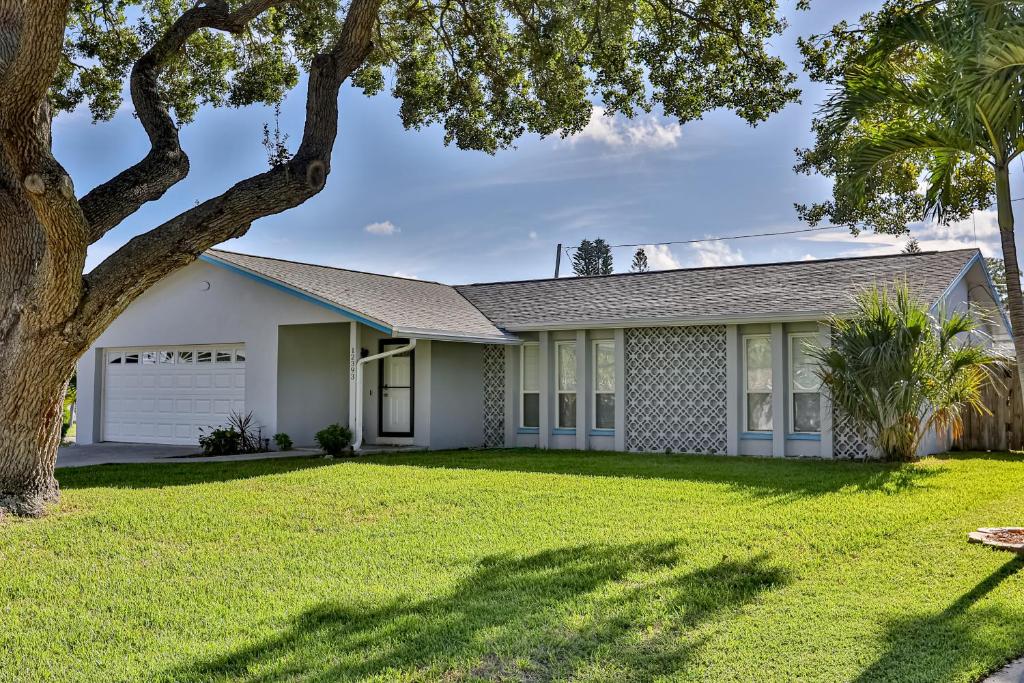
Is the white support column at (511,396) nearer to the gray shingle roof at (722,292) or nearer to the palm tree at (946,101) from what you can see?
the gray shingle roof at (722,292)

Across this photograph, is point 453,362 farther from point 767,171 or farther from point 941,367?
point 767,171

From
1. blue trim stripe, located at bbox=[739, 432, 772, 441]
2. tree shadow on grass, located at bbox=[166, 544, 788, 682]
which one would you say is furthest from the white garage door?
tree shadow on grass, located at bbox=[166, 544, 788, 682]

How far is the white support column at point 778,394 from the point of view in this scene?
50.1 feet

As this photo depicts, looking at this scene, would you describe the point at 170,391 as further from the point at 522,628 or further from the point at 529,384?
the point at 522,628

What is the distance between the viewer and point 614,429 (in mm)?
17078

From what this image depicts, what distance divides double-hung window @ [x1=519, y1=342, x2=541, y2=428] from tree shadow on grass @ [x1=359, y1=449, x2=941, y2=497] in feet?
5.71

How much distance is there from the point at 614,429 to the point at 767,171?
32.5 feet

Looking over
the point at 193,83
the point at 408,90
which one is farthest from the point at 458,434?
the point at 193,83

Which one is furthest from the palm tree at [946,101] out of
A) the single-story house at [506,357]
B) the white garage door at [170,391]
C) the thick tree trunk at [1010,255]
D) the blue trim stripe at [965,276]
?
the white garage door at [170,391]

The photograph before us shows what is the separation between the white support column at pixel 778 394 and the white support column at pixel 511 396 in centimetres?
548

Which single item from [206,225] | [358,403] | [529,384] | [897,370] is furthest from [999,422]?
[206,225]

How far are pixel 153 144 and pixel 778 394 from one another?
35.6 feet

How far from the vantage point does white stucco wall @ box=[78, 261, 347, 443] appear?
1703 cm

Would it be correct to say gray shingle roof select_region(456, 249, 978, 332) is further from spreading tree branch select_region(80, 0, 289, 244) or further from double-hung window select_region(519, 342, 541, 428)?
spreading tree branch select_region(80, 0, 289, 244)
